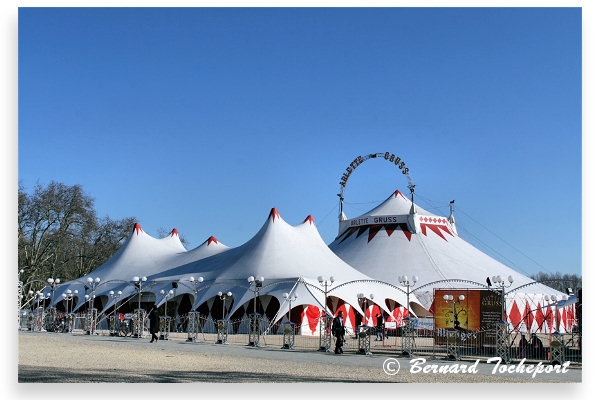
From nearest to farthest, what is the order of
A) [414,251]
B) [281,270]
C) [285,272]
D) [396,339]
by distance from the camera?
1. [396,339]
2. [285,272]
3. [281,270]
4. [414,251]

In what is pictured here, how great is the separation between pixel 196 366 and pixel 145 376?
163cm

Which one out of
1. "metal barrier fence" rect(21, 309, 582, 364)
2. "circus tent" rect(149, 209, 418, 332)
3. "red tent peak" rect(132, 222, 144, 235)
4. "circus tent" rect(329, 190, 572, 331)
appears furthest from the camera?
"red tent peak" rect(132, 222, 144, 235)

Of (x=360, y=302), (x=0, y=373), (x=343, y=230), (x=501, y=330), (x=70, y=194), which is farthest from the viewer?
(x=343, y=230)

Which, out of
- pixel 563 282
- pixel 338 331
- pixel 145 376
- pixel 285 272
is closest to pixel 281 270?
pixel 285 272

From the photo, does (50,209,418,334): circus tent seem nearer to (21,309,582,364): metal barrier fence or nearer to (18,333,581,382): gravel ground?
(21,309,582,364): metal barrier fence

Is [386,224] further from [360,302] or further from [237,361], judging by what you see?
[237,361]

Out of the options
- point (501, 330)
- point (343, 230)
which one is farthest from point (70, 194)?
point (501, 330)

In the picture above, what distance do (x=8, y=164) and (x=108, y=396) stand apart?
3.30 metres

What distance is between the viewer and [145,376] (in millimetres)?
9531

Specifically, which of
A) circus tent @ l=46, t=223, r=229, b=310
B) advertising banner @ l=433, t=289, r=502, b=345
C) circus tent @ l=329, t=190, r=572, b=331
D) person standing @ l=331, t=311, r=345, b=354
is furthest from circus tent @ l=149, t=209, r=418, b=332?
person standing @ l=331, t=311, r=345, b=354

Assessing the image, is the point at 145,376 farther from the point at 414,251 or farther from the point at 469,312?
the point at 414,251

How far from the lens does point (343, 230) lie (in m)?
35.6

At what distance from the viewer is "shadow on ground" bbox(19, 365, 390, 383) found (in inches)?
355

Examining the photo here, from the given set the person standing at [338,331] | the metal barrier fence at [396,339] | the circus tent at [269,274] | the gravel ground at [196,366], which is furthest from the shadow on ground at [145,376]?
the circus tent at [269,274]
